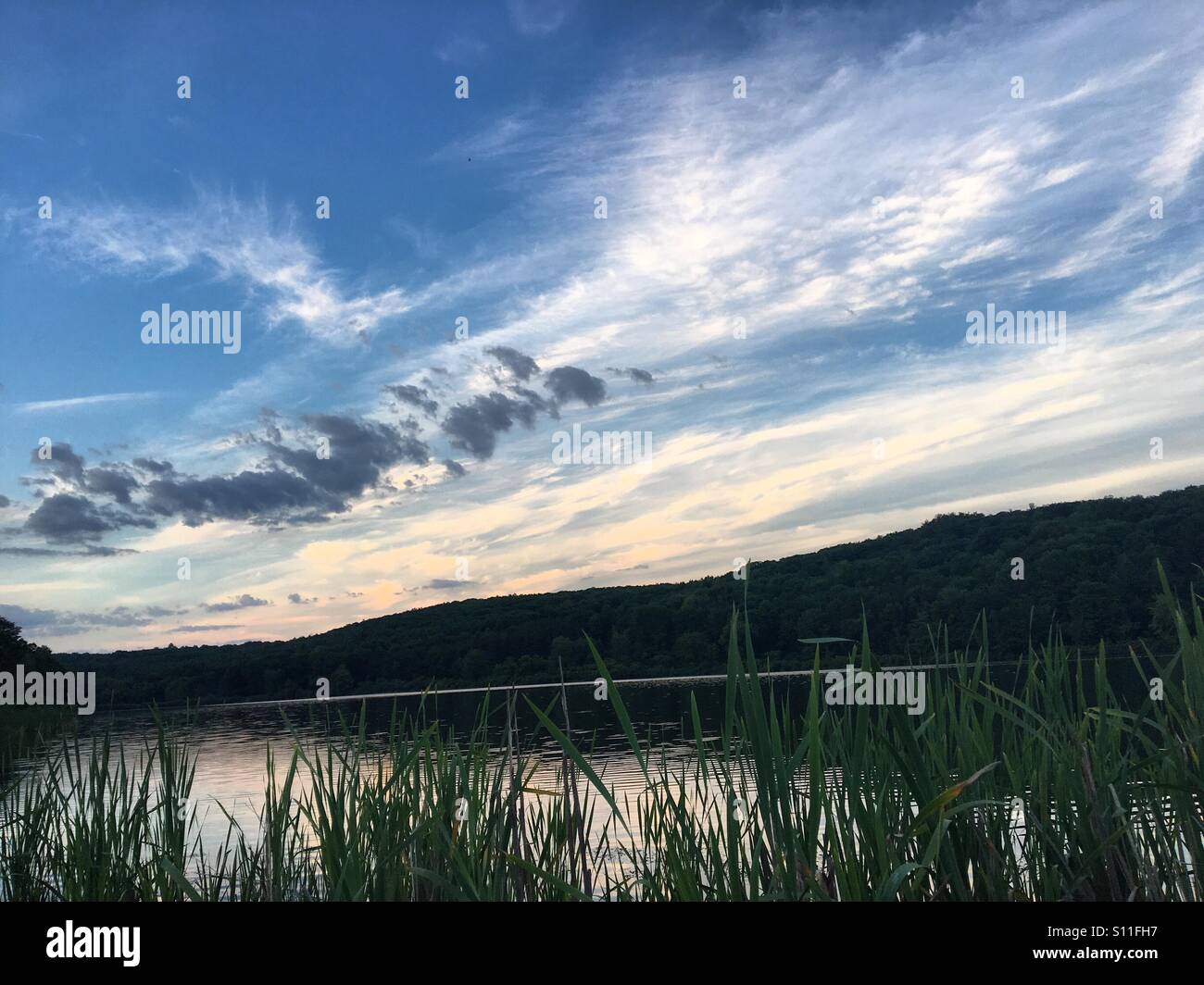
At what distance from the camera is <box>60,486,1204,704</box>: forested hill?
584 inches

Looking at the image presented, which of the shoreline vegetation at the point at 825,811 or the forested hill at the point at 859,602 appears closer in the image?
the shoreline vegetation at the point at 825,811

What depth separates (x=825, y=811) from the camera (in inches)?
129

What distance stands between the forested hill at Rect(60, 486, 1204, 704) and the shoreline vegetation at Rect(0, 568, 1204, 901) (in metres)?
4.76

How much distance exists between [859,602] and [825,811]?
1410 centimetres

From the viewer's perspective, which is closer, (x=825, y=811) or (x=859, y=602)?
(x=825, y=811)

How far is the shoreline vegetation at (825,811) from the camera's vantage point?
3113mm

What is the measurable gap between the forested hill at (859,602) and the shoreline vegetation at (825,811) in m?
4.76

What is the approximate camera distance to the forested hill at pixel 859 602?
48.7 ft

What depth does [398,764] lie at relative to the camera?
14.9 feet

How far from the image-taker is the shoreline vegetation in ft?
10.2

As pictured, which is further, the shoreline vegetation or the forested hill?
the forested hill
